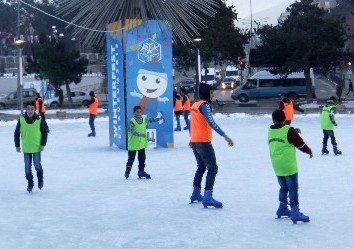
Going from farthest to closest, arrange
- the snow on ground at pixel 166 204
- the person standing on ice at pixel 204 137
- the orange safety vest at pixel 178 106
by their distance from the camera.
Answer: the orange safety vest at pixel 178 106
the person standing on ice at pixel 204 137
the snow on ground at pixel 166 204

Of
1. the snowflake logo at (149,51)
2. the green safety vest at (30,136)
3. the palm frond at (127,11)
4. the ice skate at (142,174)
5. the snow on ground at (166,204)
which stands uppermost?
the palm frond at (127,11)

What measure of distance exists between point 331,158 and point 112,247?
9733 millimetres

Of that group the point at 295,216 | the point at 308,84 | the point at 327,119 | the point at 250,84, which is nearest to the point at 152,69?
the point at 327,119

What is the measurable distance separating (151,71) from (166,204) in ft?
29.8

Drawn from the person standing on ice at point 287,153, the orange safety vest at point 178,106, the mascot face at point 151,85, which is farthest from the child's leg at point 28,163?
the orange safety vest at point 178,106

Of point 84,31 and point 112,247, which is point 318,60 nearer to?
point 84,31

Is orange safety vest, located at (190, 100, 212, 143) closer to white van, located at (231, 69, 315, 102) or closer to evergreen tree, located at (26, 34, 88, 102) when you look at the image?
white van, located at (231, 69, 315, 102)

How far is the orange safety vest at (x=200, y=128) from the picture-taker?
1081 cm

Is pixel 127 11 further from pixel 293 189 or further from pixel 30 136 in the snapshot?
pixel 293 189

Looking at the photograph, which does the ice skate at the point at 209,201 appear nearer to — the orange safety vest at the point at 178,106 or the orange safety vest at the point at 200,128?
the orange safety vest at the point at 200,128

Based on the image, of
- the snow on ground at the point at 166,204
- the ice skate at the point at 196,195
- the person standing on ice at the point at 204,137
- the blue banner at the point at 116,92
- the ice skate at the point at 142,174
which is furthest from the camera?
the blue banner at the point at 116,92

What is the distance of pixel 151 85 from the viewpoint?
2025 cm

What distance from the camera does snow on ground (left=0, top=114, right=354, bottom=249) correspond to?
29.3 ft

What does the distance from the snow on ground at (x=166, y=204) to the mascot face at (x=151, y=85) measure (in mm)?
1477
